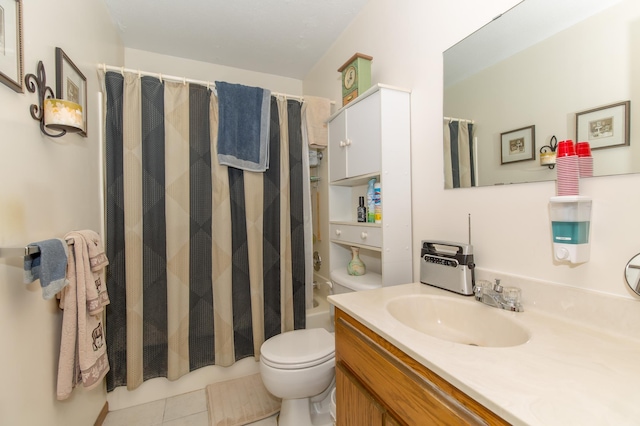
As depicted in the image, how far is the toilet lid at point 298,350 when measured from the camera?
1380mm

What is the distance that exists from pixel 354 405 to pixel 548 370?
0.60 metres

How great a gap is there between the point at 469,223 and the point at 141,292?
5.97 feet

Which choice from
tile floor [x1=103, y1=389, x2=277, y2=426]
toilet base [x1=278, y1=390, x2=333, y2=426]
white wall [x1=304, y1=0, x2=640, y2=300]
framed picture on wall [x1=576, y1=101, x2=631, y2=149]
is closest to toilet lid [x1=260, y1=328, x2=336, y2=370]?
toilet base [x1=278, y1=390, x2=333, y2=426]

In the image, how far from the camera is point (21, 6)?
0.89 m

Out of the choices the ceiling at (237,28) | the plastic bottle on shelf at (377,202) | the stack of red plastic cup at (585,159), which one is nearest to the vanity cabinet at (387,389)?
the plastic bottle on shelf at (377,202)

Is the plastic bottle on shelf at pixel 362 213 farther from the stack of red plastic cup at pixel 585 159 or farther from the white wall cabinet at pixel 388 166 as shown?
the stack of red plastic cup at pixel 585 159

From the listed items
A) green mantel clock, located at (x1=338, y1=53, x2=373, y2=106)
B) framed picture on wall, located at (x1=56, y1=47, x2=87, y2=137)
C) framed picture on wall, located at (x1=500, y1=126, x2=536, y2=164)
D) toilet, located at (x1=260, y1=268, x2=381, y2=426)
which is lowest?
toilet, located at (x1=260, y1=268, x2=381, y2=426)

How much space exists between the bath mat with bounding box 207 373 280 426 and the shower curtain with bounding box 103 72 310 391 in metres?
0.16

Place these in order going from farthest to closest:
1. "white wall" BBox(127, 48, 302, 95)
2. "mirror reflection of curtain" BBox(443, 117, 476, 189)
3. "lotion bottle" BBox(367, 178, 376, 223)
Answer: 1. "white wall" BBox(127, 48, 302, 95)
2. "lotion bottle" BBox(367, 178, 376, 223)
3. "mirror reflection of curtain" BBox(443, 117, 476, 189)

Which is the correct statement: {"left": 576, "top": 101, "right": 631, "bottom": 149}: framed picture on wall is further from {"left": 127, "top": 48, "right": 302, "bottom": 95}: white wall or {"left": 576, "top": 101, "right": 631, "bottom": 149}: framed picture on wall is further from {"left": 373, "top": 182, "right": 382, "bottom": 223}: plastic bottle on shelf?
{"left": 127, "top": 48, "right": 302, "bottom": 95}: white wall

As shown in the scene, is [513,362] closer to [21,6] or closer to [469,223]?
[469,223]

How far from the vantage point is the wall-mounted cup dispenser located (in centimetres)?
76

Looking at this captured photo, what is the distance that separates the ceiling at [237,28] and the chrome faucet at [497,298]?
1773 millimetres

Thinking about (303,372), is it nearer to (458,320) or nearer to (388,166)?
(458,320)
